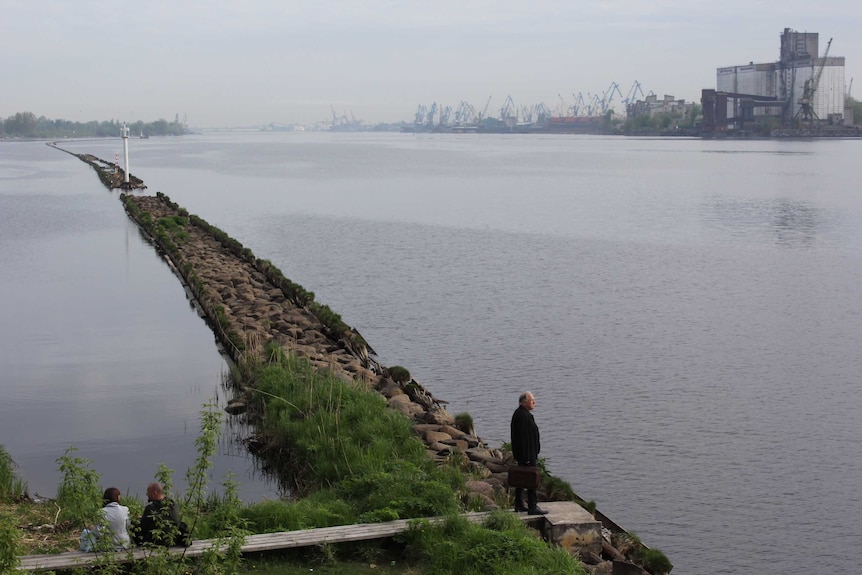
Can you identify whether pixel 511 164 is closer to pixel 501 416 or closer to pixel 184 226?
pixel 184 226

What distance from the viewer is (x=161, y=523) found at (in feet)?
27.5

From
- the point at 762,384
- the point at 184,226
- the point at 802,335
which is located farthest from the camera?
the point at 184,226

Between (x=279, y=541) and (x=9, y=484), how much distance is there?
431 centimetres

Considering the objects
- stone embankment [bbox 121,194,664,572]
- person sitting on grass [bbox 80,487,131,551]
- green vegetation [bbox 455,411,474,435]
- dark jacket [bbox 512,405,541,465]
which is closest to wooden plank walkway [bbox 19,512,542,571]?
person sitting on grass [bbox 80,487,131,551]

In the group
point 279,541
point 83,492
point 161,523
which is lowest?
point 279,541

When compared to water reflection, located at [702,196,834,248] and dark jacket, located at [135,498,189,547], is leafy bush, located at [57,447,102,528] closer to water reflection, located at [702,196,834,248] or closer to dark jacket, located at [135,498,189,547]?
dark jacket, located at [135,498,189,547]

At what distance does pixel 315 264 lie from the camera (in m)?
35.6

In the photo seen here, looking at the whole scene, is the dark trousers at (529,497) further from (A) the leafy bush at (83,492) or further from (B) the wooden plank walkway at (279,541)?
(A) the leafy bush at (83,492)

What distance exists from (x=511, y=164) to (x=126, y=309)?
3473 inches

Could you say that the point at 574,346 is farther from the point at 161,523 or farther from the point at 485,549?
the point at 161,523

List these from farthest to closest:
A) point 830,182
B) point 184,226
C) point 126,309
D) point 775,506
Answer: point 830,182
point 184,226
point 126,309
point 775,506

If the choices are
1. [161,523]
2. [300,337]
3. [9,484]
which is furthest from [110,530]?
[300,337]

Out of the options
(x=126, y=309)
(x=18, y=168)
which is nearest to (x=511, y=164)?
(x=18, y=168)

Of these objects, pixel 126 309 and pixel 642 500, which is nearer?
pixel 642 500
